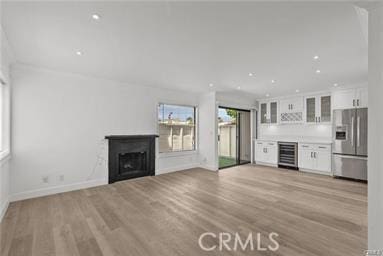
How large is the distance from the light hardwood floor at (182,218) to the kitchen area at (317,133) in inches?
36.1

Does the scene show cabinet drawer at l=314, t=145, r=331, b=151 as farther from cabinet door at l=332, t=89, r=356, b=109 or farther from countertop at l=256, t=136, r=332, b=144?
cabinet door at l=332, t=89, r=356, b=109

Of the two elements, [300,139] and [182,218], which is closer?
[182,218]

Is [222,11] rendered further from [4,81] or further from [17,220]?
[17,220]

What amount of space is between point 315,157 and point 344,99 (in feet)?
6.11

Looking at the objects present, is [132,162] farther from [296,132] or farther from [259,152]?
[296,132]

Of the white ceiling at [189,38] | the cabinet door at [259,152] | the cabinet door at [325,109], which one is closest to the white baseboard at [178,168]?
the cabinet door at [259,152]

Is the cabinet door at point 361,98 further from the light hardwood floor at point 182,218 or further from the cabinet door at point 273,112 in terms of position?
the cabinet door at point 273,112

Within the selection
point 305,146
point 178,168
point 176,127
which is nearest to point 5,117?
point 176,127

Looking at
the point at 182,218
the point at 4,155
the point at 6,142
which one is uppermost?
the point at 6,142

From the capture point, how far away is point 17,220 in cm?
265

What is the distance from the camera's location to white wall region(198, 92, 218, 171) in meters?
5.90

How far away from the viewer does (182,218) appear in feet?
8.93

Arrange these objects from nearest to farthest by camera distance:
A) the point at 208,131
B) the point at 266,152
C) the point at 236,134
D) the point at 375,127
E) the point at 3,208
A: the point at 375,127, the point at 3,208, the point at 208,131, the point at 266,152, the point at 236,134

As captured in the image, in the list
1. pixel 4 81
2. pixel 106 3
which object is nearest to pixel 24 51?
pixel 4 81
